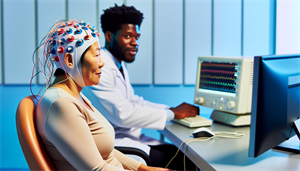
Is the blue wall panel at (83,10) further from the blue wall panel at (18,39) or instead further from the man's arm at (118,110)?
the man's arm at (118,110)

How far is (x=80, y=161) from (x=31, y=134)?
0.19 meters

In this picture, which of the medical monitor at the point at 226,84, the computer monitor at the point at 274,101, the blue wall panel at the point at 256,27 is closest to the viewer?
the computer monitor at the point at 274,101

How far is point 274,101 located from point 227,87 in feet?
2.42

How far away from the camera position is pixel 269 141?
1.07 meters

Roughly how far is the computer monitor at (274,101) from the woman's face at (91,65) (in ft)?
2.14

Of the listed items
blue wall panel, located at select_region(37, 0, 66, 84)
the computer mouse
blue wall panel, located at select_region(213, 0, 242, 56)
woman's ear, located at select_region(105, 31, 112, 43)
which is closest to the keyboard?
the computer mouse

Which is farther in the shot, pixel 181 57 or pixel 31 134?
pixel 181 57

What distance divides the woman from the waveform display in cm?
101

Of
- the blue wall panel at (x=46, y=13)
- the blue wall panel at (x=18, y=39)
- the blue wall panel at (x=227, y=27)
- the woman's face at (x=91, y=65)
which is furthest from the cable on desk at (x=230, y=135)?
the blue wall panel at (x=18, y=39)

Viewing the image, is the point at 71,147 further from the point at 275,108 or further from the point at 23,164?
the point at 23,164

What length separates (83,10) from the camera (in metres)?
2.83

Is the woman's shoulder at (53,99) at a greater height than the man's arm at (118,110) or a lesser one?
greater

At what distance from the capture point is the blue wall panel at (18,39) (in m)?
2.78

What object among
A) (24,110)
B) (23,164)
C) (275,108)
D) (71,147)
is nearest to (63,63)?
(24,110)
